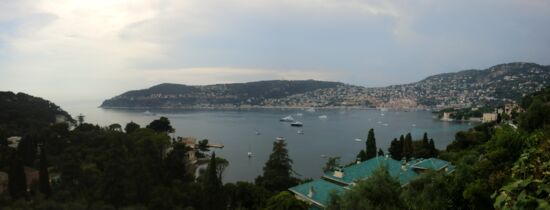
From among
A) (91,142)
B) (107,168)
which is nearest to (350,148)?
(91,142)

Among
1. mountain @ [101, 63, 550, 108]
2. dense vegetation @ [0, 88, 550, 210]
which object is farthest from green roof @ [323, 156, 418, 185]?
mountain @ [101, 63, 550, 108]

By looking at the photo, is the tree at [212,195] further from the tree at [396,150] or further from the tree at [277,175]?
the tree at [396,150]

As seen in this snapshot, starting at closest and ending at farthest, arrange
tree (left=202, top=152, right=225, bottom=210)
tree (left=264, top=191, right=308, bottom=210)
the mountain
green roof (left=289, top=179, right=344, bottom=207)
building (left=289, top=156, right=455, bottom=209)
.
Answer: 1. tree (left=264, top=191, right=308, bottom=210)
2. green roof (left=289, top=179, right=344, bottom=207)
3. building (left=289, top=156, right=455, bottom=209)
4. tree (left=202, top=152, right=225, bottom=210)
5. the mountain

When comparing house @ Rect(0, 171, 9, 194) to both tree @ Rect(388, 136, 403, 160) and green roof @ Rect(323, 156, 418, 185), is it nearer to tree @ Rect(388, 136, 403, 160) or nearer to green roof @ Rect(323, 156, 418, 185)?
green roof @ Rect(323, 156, 418, 185)

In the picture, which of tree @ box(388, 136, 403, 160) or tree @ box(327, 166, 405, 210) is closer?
tree @ box(327, 166, 405, 210)

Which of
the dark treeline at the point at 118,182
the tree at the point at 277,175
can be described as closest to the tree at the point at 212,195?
the dark treeline at the point at 118,182

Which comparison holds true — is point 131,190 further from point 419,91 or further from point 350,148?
point 419,91
